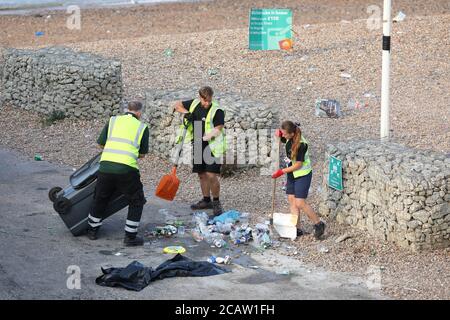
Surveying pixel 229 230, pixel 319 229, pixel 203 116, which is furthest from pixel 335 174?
pixel 203 116

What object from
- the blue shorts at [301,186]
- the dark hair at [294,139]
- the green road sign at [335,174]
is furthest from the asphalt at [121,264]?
the green road sign at [335,174]

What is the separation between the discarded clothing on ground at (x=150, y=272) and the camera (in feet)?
33.0

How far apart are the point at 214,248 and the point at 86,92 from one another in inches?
245

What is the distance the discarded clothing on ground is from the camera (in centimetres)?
1006

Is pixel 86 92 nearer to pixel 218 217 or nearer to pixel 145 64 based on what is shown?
pixel 145 64

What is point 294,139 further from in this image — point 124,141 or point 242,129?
point 242,129

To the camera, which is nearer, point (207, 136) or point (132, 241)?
point (132, 241)

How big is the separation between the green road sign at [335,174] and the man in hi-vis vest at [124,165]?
2.26 m

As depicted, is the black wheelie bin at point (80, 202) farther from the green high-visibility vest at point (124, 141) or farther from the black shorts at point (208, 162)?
the black shorts at point (208, 162)

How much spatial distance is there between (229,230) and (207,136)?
1194 millimetres

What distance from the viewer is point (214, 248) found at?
447 inches

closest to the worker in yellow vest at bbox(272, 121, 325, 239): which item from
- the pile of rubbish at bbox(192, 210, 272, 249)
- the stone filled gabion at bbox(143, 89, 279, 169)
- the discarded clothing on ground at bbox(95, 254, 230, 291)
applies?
the pile of rubbish at bbox(192, 210, 272, 249)

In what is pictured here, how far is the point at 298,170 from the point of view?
11.5 meters
